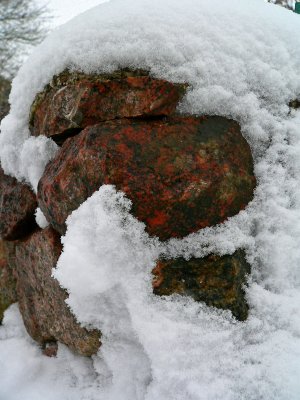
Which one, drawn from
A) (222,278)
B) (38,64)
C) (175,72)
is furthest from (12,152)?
(222,278)

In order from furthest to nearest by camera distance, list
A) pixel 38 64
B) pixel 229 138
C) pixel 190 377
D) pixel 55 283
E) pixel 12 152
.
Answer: pixel 12 152, pixel 38 64, pixel 55 283, pixel 229 138, pixel 190 377

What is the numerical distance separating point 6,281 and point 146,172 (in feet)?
4.08

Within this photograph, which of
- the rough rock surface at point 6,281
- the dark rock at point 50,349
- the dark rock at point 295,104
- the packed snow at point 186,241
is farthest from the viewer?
the rough rock surface at point 6,281

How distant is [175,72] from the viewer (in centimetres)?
113

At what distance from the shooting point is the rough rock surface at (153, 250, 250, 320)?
0.96 meters

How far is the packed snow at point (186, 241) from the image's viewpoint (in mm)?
890

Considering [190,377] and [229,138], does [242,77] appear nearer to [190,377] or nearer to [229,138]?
[229,138]

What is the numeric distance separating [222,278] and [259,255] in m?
0.17

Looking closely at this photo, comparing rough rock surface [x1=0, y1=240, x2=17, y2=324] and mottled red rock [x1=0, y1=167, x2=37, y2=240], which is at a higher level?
mottled red rock [x1=0, y1=167, x2=37, y2=240]

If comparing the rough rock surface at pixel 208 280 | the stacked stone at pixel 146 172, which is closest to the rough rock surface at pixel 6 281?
the stacked stone at pixel 146 172

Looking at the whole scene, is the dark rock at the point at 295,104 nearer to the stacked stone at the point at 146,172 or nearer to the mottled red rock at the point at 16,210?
the stacked stone at the point at 146,172

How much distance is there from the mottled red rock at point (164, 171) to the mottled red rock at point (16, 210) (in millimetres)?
407

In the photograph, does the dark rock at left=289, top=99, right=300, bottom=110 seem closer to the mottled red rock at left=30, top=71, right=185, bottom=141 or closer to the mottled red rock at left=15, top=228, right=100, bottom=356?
the mottled red rock at left=30, top=71, right=185, bottom=141

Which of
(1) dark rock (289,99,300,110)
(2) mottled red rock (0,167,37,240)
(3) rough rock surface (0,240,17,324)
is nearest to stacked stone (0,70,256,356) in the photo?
(2) mottled red rock (0,167,37,240)
